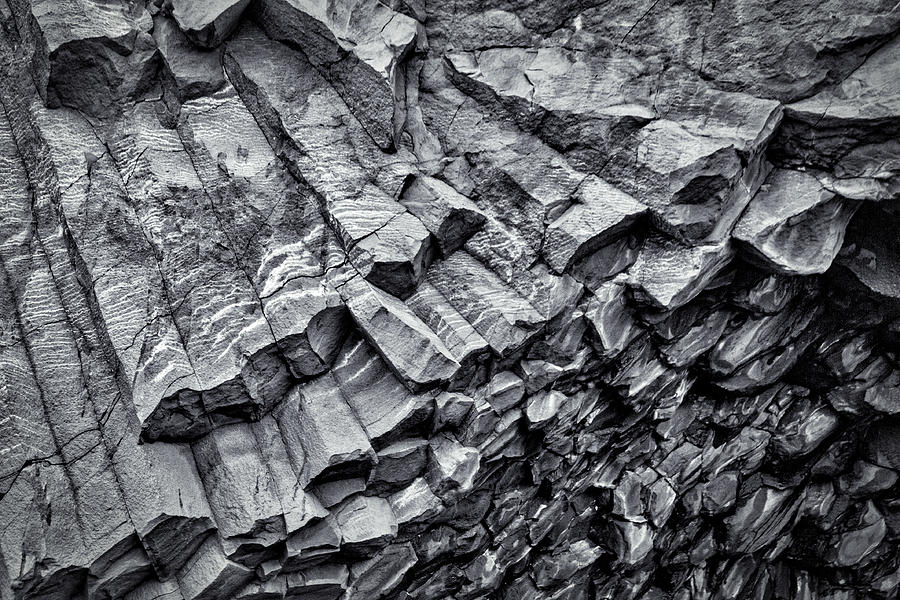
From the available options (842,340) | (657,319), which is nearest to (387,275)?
(657,319)

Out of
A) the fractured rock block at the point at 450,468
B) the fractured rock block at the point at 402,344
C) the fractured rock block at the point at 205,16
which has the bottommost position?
the fractured rock block at the point at 450,468

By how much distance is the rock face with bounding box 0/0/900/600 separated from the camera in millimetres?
5133

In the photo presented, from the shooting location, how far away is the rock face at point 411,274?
202 inches

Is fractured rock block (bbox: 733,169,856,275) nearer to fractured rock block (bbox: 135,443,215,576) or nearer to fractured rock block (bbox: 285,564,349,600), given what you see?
fractured rock block (bbox: 285,564,349,600)

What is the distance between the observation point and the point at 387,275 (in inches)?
219

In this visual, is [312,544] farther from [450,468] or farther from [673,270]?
[673,270]

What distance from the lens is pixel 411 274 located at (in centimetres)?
561

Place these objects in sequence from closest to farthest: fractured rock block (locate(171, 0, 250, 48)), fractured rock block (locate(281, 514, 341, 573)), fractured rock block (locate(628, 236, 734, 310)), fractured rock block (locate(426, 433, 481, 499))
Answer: fractured rock block (locate(281, 514, 341, 573)) < fractured rock block (locate(426, 433, 481, 499)) < fractured rock block (locate(628, 236, 734, 310)) < fractured rock block (locate(171, 0, 250, 48))

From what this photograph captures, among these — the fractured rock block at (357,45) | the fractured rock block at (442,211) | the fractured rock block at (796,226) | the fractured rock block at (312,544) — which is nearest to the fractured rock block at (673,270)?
the fractured rock block at (796,226)

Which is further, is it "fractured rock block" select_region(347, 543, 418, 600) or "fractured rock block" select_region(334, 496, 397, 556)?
"fractured rock block" select_region(347, 543, 418, 600)

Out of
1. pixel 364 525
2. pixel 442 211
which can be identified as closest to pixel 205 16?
pixel 442 211

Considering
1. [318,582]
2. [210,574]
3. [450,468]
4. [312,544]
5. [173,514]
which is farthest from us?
[450,468]

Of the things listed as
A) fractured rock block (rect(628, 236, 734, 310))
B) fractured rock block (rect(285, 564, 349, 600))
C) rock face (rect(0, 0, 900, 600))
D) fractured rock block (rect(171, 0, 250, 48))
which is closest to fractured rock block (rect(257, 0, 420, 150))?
rock face (rect(0, 0, 900, 600))

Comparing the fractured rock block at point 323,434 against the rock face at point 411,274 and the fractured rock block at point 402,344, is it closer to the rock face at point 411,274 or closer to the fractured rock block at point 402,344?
the rock face at point 411,274
